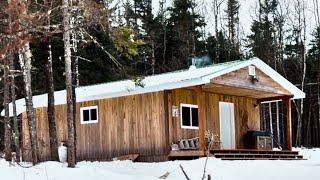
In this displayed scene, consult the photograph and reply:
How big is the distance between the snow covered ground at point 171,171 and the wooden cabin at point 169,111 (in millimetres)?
1587

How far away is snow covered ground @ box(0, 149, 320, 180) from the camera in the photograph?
34.7 ft

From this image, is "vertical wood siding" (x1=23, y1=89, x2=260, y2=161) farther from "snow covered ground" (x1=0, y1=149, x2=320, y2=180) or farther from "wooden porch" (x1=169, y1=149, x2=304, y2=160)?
"snow covered ground" (x1=0, y1=149, x2=320, y2=180)

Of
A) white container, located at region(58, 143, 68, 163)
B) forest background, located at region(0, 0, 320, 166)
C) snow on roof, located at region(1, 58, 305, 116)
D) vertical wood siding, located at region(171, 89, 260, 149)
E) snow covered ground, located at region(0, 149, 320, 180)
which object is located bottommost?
white container, located at region(58, 143, 68, 163)

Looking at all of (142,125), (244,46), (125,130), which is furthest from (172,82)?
(244,46)

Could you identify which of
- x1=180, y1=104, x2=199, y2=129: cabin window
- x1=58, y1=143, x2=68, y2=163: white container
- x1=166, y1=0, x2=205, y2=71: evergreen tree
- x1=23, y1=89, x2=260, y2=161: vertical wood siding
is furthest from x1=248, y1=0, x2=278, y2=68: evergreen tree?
x1=58, y1=143, x2=68, y2=163: white container

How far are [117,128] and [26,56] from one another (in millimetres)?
4168

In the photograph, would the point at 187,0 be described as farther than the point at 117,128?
Yes

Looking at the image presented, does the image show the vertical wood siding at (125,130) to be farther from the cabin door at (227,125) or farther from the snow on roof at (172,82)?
the cabin door at (227,125)

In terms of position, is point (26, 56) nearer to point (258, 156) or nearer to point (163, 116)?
point (163, 116)

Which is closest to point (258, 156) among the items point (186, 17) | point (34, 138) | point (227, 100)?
point (227, 100)

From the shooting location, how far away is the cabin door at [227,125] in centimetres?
1786

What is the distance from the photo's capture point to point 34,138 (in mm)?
14195

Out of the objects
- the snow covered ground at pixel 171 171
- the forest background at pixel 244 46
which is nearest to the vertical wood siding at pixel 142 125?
the snow covered ground at pixel 171 171

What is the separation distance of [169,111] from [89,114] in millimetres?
3396
